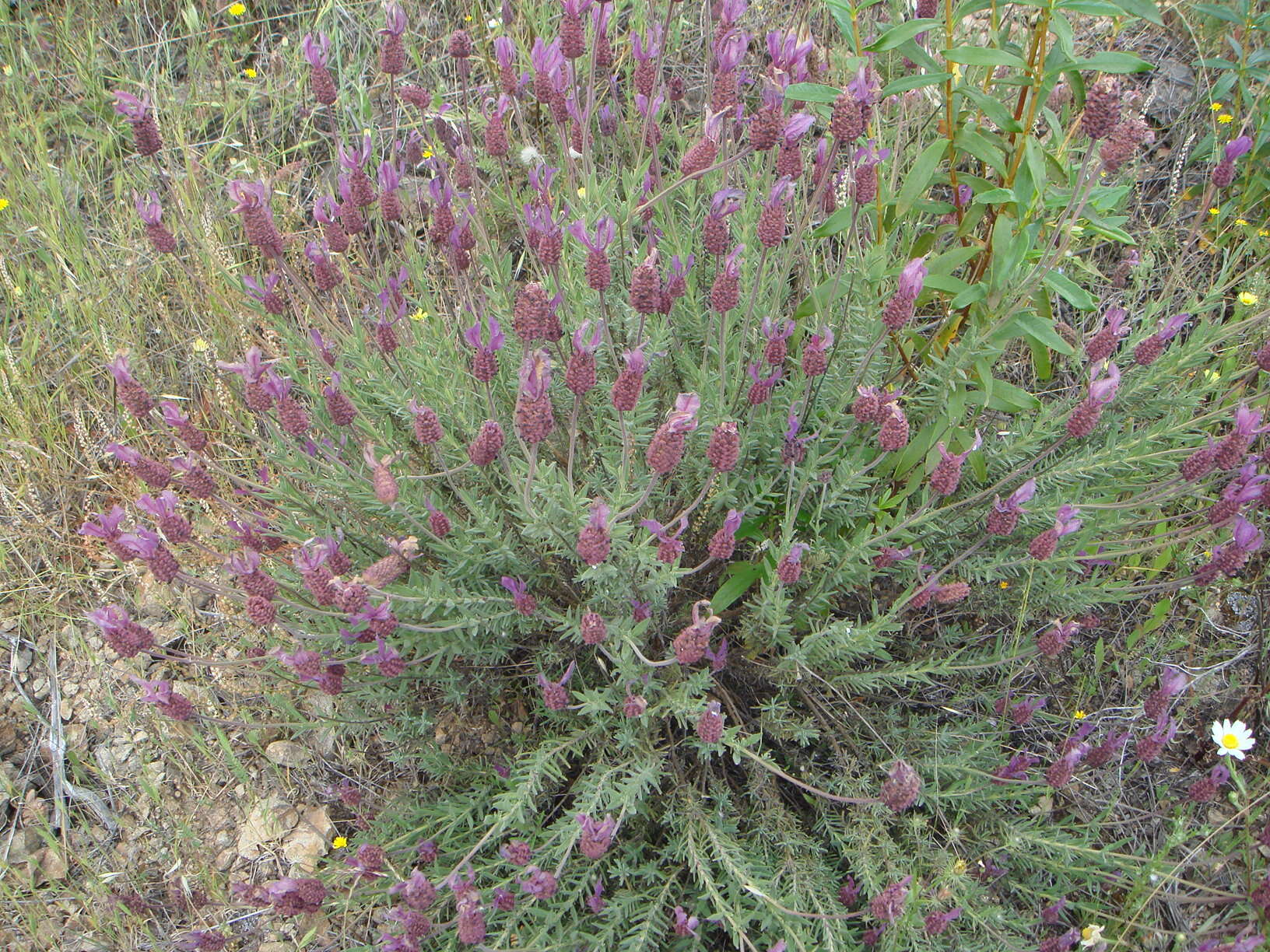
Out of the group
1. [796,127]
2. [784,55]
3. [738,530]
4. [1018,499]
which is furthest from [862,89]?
[738,530]

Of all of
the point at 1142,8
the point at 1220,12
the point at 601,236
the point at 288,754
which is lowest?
the point at 288,754

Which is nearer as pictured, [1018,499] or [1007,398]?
[1018,499]

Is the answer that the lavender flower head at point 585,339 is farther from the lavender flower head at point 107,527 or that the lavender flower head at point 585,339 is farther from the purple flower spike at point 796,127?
the lavender flower head at point 107,527

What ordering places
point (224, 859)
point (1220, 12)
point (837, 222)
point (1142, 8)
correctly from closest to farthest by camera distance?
1. point (1142, 8)
2. point (837, 222)
3. point (224, 859)
4. point (1220, 12)

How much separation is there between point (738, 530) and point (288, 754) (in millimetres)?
1516

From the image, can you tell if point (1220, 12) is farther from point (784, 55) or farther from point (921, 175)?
point (784, 55)

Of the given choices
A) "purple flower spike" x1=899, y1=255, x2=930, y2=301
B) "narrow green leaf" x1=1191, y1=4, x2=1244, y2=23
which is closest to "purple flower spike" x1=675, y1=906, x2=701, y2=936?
"purple flower spike" x1=899, y1=255, x2=930, y2=301

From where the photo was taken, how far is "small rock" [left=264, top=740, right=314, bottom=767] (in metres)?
2.96

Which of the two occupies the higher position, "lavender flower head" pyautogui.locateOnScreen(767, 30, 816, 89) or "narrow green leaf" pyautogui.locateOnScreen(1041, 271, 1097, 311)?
"lavender flower head" pyautogui.locateOnScreen(767, 30, 816, 89)

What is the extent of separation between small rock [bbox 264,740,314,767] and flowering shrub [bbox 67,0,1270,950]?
1.09 ft

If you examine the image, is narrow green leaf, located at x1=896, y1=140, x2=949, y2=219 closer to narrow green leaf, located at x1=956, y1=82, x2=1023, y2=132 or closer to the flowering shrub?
the flowering shrub

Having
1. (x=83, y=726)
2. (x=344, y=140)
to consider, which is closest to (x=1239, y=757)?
(x=83, y=726)

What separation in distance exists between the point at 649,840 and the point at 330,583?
1.11 metres

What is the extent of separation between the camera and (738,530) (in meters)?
2.66
